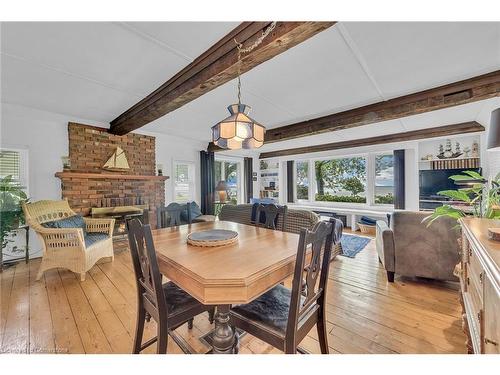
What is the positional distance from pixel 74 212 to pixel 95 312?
6.54 ft

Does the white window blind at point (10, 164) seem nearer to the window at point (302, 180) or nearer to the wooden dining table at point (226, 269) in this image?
the wooden dining table at point (226, 269)

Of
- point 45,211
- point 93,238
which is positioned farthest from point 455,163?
point 45,211

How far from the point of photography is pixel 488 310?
0.91 metres

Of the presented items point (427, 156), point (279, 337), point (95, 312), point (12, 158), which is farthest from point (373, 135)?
point (12, 158)

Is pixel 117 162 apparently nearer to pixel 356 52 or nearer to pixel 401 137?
pixel 356 52

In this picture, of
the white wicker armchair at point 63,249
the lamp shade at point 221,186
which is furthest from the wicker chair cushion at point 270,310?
the lamp shade at point 221,186

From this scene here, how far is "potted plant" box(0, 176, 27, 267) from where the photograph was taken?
2.71 metres

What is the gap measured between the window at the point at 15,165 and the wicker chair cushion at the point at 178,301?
10.7 feet

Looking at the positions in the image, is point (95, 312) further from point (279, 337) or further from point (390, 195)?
point (390, 195)

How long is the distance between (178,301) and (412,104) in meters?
3.27

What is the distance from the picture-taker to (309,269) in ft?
3.88

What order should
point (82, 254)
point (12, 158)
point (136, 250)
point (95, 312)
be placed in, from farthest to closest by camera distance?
point (12, 158), point (82, 254), point (95, 312), point (136, 250)

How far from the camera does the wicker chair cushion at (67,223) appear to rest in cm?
274

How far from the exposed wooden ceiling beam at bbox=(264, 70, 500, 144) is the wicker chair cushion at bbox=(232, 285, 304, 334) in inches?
109
